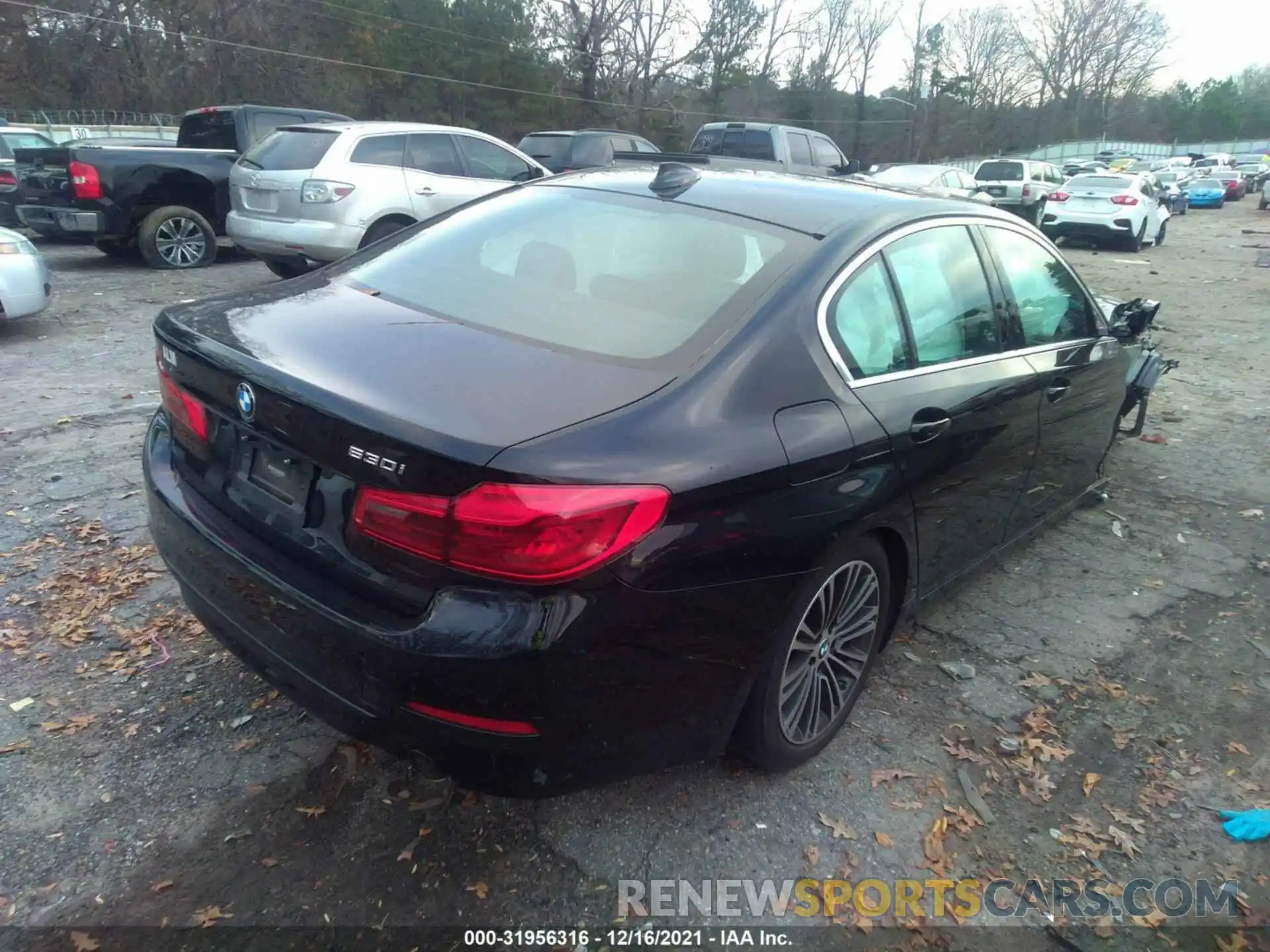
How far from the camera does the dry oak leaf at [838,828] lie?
102 inches

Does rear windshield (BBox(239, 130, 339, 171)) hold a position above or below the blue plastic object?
above

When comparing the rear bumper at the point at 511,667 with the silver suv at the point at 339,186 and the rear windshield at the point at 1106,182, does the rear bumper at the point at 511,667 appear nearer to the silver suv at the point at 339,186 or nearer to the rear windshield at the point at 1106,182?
the silver suv at the point at 339,186

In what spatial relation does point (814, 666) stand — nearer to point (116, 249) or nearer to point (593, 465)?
point (593, 465)

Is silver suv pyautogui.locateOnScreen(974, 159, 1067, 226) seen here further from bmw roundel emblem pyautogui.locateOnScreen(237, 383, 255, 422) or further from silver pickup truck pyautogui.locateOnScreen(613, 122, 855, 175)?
bmw roundel emblem pyautogui.locateOnScreen(237, 383, 255, 422)

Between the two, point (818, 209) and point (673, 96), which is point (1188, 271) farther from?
point (673, 96)

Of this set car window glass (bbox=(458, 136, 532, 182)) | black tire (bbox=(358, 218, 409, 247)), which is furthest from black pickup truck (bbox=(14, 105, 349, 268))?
black tire (bbox=(358, 218, 409, 247))

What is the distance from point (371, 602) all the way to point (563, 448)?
23.5 inches

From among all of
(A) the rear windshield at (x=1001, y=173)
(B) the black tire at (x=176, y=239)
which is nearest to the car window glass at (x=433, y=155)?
(B) the black tire at (x=176, y=239)

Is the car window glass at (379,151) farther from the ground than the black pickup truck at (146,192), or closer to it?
farther from the ground

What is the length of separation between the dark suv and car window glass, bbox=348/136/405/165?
207 inches

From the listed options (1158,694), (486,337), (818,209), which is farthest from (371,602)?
(1158,694)

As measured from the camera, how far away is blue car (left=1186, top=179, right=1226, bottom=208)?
37.6 meters

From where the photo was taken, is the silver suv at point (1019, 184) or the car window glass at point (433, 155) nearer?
the car window glass at point (433, 155)

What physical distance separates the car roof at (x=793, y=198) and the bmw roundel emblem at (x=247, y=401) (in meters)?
1.51
